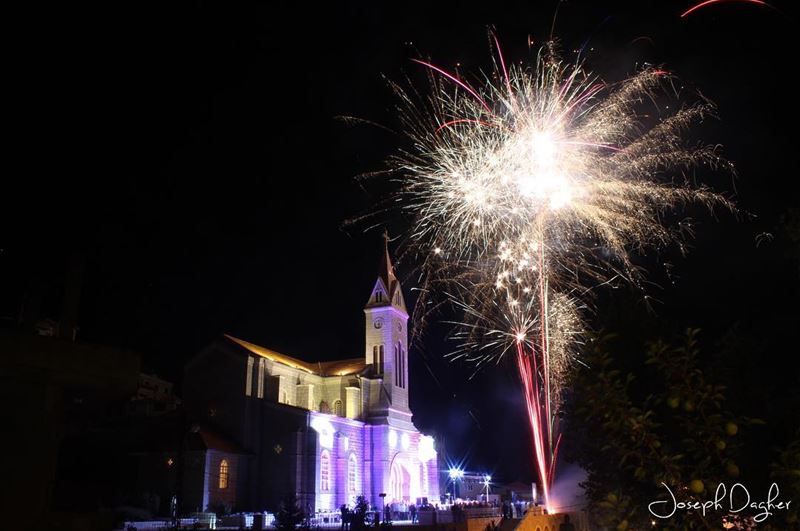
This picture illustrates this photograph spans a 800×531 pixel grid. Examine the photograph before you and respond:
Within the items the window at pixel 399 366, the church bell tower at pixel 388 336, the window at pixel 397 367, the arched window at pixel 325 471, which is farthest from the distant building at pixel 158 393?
the window at pixel 399 366

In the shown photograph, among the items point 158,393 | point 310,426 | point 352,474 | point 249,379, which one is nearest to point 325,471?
point 310,426

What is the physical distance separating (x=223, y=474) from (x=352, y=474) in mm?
11709

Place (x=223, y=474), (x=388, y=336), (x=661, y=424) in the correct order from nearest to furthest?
(x=661, y=424), (x=223, y=474), (x=388, y=336)

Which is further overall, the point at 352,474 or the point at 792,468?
the point at 352,474

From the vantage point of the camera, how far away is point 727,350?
7.49m

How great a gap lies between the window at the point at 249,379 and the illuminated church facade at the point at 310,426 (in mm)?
70

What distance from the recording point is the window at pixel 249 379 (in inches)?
1704

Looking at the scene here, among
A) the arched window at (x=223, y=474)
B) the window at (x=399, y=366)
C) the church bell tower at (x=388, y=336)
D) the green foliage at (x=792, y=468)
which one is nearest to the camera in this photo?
the green foliage at (x=792, y=468)

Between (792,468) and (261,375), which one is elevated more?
(261,375)

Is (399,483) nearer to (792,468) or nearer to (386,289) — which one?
(386,289)

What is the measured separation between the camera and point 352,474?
46781 mm

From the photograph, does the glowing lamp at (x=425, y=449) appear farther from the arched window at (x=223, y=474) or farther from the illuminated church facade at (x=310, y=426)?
the arched window at (x=223, y=474)

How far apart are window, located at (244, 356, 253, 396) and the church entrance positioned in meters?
13.6

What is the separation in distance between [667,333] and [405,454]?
135 ft
